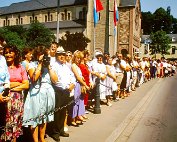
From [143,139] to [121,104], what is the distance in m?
5.25

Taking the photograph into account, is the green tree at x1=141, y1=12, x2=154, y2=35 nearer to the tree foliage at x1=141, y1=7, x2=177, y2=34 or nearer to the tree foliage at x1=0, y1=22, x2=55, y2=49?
the tree foliage at x1=141, y1=7, x2=177, y2=34

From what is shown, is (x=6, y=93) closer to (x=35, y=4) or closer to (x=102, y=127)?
(x=102, y=127)

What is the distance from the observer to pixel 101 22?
47.8 meters

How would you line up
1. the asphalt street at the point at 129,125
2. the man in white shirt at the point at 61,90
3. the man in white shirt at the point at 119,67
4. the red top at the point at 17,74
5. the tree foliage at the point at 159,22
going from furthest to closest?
the tree foliage at the point at 159,22
the man in white shirt at the point at 119,67
the asphalt street at the point at 129,125
the man in white shirt at the point at 61,90
the red top at the point at 17,74

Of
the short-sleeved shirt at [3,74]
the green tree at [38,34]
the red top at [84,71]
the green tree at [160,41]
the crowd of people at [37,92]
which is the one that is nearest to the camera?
the short-sleeved shirt at [3,74]

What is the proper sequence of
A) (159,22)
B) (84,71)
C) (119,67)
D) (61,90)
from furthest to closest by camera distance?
1. (159,22)
2. (119,67)
3. (84,71)
4. (61,90)

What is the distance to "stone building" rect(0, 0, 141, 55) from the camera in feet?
153

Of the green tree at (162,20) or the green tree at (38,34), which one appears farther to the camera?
the green tree at (162,20)

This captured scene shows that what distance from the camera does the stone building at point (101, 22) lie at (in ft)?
153

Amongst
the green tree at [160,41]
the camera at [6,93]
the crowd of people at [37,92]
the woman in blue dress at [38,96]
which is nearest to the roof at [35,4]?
the green tree at [160,41]

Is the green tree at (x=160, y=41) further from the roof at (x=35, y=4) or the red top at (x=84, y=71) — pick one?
the red top at (x=84, y=71)

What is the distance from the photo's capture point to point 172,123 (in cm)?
879

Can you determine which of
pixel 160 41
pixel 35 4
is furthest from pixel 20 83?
pixel 160 41

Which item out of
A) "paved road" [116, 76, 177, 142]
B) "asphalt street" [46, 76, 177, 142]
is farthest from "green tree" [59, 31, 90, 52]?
"asphalt street" [46, 76, 177, 142]
